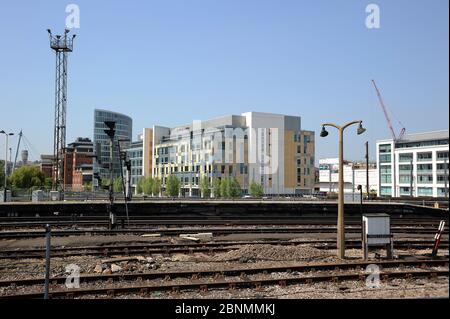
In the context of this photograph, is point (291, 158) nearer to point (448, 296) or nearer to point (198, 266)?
point (198, 266)

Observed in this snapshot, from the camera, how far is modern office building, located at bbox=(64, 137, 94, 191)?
13025 centimetres

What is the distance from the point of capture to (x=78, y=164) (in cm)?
13862

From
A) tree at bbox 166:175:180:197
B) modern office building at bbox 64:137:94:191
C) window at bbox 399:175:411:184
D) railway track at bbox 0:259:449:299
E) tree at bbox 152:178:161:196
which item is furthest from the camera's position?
modern office building at bbox 64:137:94:191

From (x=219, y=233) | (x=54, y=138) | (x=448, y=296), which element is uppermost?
(x=54, y=138)

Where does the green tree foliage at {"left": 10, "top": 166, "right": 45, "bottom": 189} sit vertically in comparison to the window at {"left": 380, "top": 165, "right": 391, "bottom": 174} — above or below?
below

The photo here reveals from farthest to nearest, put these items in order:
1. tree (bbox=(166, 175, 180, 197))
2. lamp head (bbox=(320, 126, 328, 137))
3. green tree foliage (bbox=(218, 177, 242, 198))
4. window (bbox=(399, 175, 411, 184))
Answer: tree (bbox=(166, 175, 180, 197)), green tree foliage (bbox=(218, 177, 242, 198)), window (bbox=(399, 175, 411, 184)), lamp head (bbox=(320, 126, 328, 137))

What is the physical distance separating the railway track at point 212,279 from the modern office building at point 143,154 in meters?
88.4

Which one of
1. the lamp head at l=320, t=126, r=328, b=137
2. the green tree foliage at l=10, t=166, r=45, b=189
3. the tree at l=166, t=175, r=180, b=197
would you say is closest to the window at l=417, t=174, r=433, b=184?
the tree at l=166, t=175, r=180, b=197

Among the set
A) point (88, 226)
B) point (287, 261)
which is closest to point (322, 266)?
point (287, 261)

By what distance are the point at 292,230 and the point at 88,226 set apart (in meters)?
12.6

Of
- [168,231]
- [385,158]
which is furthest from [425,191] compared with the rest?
[168,231]

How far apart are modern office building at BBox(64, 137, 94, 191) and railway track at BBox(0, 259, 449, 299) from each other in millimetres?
126464

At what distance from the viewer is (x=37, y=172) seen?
6244cm

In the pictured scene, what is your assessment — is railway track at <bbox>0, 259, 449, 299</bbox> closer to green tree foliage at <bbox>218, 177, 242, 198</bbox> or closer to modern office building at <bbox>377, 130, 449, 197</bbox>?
modern office building at <bbox>377, 130, 449, 197</bbox>
